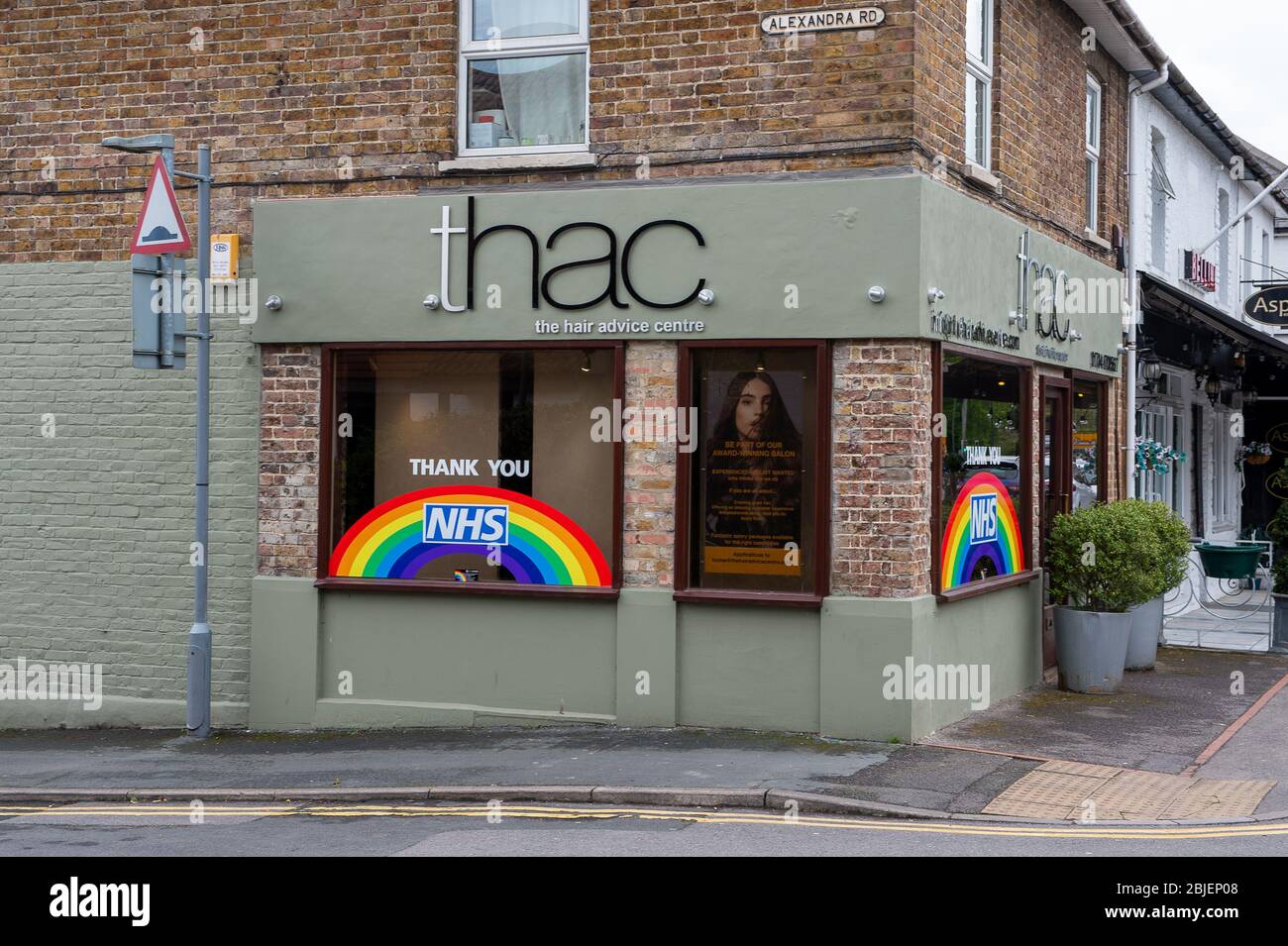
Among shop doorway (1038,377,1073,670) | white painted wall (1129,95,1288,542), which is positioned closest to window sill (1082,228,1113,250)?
white painted wall (1129,95,1288,542)

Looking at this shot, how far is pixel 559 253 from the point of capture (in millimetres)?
11031

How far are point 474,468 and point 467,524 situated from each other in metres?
0.43

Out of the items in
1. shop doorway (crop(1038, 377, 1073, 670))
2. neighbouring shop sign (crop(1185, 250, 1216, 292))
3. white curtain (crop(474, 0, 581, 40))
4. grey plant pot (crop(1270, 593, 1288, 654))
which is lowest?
grey plant pot (crop(1270, 593, 1288, 654))

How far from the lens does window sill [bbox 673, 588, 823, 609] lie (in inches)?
414

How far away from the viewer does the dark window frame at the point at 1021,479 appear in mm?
10789

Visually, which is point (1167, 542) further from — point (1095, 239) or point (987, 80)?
point (987, 80)

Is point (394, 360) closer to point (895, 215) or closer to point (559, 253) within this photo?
point (559, 253)

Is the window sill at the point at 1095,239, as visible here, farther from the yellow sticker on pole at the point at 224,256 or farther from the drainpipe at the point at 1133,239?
the yellow sticker on pole at the point at 224,256

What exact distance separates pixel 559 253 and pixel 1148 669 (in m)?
6.77

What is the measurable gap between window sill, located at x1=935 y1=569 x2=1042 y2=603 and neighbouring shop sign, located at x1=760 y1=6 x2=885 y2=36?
3.99 meters

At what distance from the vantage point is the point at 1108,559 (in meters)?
12.4

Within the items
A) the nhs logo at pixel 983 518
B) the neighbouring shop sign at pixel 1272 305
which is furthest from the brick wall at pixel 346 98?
the neighbouring shop sign at pixel 1272 305

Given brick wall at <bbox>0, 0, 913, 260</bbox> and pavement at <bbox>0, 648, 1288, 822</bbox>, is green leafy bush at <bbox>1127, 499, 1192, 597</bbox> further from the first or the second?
brick wall at <bbox>0, 0, 913, 260</bbox>

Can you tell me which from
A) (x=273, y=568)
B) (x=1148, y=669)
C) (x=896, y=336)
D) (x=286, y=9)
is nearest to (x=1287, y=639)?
(x=1148, y=669)
